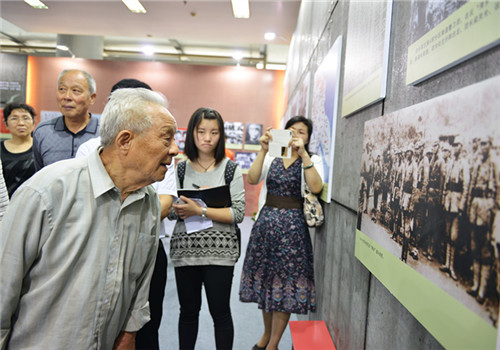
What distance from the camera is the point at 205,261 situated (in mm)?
1956

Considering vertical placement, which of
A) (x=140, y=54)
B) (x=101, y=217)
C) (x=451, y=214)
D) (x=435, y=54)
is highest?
(x=140, y=54)

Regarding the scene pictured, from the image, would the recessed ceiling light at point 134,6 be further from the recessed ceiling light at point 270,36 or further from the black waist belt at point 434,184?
the black waist belt at point 434,184

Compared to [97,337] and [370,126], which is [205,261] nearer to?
[97,337]

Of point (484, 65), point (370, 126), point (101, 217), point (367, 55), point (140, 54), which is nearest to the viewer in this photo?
point (484, 65)

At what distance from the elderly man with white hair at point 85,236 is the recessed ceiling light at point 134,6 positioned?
5694mm

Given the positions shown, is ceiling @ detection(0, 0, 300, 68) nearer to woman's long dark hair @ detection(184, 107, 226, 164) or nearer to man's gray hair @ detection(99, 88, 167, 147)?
woman's long dark hair @ detection(184, 107, 226, 164)

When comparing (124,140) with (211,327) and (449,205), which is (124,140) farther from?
(211,327)

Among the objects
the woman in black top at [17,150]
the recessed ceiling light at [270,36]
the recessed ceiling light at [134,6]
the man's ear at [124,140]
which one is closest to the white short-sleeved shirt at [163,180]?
the man's ear at [124,140]

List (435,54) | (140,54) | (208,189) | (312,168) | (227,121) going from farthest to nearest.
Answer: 1. (140,54)
2. (227,121)
3. (312,168)
4. (208,189)
5. (435,54)

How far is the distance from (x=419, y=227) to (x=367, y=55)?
86cm

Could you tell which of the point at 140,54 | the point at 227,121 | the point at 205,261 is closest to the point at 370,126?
the point at 205,261

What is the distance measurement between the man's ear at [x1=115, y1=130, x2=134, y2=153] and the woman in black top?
2.42m

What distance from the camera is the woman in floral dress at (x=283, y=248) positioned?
227 cm

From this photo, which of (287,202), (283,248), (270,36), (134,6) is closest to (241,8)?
(270,36)
